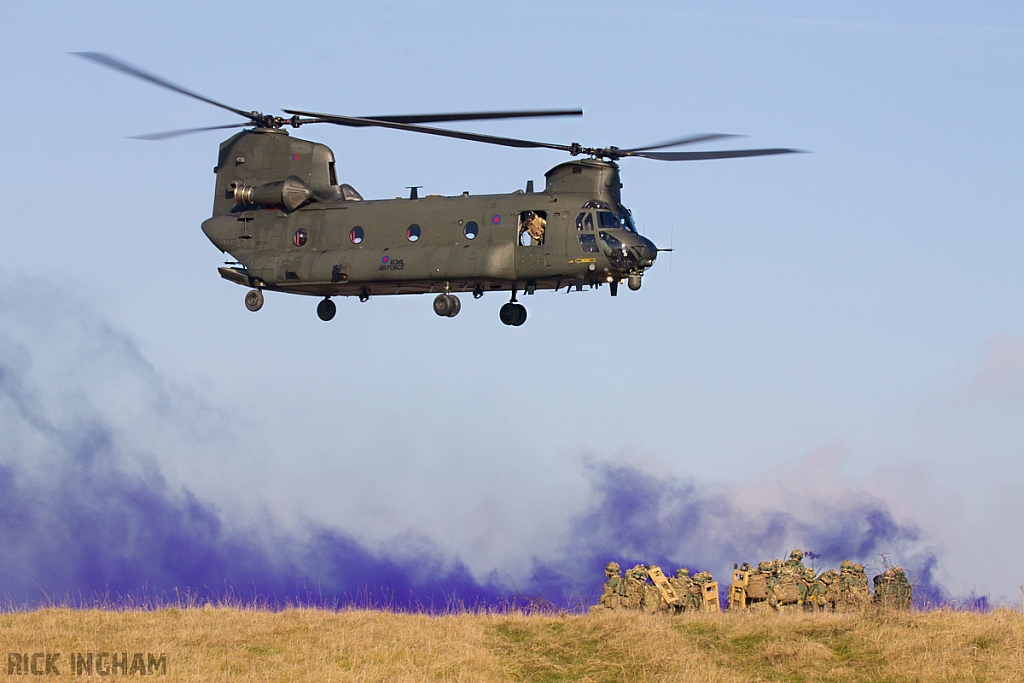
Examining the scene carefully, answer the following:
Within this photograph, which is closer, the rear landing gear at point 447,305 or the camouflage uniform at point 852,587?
the camouflage uniform at point 852,587

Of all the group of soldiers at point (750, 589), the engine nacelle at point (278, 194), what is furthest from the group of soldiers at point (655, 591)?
the engine nacelle at point (278, 194)

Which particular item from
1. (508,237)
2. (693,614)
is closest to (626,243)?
(508,237)

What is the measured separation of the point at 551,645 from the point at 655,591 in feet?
14.9

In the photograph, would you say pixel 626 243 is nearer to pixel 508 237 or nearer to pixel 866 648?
pixel 508 237

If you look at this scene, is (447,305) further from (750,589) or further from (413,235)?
(750,589)

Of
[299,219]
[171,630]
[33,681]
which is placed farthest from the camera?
[299,219]

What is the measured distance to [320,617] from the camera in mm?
26297

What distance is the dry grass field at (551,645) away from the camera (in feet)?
71.9

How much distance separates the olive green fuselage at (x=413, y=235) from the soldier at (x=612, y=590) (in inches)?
230

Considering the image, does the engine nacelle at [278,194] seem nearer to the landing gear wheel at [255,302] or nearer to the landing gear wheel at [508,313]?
the landing gear wheel at [255,302]

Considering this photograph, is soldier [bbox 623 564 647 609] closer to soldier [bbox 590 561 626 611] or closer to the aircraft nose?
soldier [bbox 590 561 626 611]

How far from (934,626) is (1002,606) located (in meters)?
2.61

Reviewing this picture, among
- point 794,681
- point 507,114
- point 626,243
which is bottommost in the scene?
point 794,681

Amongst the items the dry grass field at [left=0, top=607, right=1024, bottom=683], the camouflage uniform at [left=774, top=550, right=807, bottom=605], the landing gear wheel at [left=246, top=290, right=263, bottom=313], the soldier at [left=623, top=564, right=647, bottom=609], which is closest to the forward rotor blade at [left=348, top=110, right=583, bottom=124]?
the landing gear wheel at [left=246, top=290, right=263, bottom=313]
